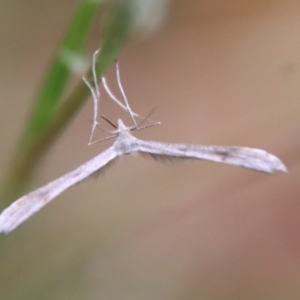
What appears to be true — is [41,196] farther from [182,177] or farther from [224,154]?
[182,177]

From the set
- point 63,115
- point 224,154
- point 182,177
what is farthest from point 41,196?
point 182,177

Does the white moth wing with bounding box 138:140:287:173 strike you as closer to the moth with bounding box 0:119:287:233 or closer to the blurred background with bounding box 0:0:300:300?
the moth with bounding box 0:119:287:233

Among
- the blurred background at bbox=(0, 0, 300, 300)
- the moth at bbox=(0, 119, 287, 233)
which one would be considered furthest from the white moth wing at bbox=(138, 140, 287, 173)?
the blurred background at bbox=(0, 0, 300, 300)

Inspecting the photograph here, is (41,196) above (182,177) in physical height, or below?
below

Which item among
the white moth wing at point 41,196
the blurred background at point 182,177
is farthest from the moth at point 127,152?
the blurred background at point 182,177

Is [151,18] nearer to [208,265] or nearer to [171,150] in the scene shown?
[171,150]
